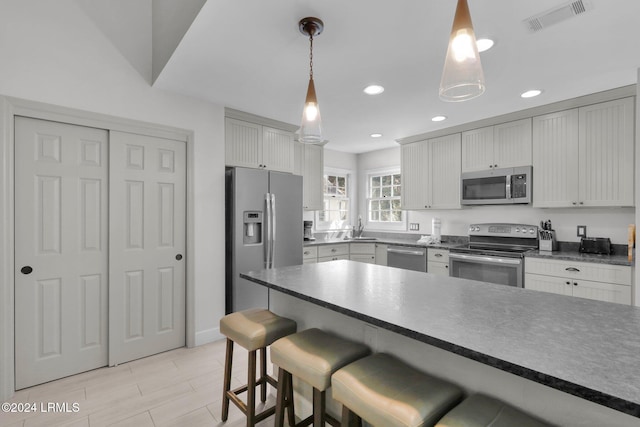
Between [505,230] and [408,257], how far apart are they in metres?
1.21

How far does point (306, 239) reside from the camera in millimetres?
4766

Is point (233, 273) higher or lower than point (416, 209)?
lower

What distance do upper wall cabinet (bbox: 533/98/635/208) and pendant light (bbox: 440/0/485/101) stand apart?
273 cm

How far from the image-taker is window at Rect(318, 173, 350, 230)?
5488 mm

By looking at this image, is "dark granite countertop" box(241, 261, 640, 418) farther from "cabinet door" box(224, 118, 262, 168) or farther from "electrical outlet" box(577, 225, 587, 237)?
"electrical outlet" box(577, 225, 587, 237)

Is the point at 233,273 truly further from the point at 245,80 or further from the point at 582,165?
the point at 582,165

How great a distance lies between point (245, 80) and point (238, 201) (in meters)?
1.19

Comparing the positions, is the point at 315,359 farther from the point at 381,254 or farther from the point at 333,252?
the point at 381,254

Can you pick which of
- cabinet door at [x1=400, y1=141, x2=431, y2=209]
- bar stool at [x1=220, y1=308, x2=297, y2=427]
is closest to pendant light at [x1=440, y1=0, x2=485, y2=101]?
bar stool at [x1=220, y1=308, x2=297, y2=427]

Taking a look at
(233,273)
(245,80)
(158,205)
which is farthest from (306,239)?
(245,80)

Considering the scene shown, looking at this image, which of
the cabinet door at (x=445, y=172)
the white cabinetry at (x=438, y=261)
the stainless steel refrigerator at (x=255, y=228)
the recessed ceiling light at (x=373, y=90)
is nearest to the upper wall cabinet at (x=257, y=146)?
the stainless steel refrigerator at (x=255, y=228)

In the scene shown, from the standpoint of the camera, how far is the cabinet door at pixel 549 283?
2.99m

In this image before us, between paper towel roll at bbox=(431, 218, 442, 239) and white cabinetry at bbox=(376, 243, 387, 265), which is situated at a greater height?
paper towel roll at bbox=(431, 218, 442, 239)

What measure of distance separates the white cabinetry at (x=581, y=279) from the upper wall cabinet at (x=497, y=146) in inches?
45.9
